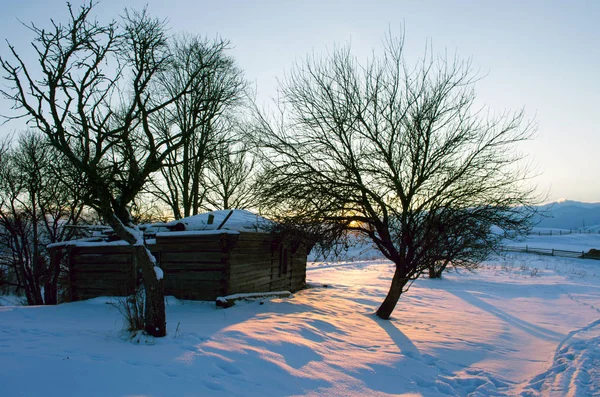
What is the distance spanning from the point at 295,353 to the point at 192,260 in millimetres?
6454

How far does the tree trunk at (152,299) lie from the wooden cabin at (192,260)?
4959 mm

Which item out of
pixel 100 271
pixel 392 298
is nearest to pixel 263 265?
pixel 392 298

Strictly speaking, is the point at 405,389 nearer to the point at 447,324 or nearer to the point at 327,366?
the point at 327,366

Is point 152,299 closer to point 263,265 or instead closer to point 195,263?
point 195,263

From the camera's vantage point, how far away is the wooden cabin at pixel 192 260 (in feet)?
37.7

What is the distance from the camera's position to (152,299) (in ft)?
20.3

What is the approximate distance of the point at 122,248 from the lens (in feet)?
41.1

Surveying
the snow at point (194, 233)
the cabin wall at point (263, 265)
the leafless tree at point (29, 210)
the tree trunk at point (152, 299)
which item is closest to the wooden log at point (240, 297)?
the cabin wall at point (263, 265)

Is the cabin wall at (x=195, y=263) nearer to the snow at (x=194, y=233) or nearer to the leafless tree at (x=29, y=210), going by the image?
the snow at (x=194, y=233)

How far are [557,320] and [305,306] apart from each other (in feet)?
28.2

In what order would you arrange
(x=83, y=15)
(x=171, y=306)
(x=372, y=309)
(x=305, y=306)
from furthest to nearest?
(x=372, y=309)
(x=305, y=306)
(x=171, y=306)
(x=83, y=15)

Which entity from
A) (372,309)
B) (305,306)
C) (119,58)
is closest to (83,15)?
(119,58)

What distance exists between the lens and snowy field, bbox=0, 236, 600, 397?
454 centimetres

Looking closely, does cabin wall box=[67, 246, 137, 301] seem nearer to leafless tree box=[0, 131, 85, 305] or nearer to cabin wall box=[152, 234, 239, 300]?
cabin wall box=[152, 234, 239, 300]
